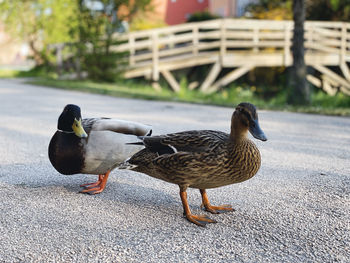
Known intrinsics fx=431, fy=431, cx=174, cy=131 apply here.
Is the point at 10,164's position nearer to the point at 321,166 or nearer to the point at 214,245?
the point at 214,245

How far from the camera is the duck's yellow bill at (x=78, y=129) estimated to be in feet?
10.4

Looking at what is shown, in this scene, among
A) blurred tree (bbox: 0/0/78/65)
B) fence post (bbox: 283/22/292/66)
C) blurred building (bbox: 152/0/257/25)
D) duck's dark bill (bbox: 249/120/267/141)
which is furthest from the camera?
blurred building (bbox: 152/0/257/25)

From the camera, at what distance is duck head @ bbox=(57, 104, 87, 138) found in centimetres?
320

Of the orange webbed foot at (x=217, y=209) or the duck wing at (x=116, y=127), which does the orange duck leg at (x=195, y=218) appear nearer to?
the orange webbed foot at (x=217, y=209)

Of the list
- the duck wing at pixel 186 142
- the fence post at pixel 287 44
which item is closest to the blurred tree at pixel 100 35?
the fence post at pixel 287 44

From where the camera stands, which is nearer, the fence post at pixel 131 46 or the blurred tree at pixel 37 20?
the fence post at pixel 131 46

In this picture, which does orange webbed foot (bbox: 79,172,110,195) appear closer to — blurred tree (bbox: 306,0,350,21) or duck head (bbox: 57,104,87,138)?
duck head (bbox: 57,104,87,138)

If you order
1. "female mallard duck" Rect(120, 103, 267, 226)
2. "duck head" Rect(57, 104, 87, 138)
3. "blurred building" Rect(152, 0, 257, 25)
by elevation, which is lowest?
"female mallard duck" Rect(120, 103, 267, 226)

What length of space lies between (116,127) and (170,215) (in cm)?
84

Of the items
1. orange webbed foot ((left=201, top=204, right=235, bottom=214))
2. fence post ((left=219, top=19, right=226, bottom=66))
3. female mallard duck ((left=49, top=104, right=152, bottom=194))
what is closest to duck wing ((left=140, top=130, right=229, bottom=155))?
female mallard duck ((left=49, top=104, right=152, bottom=194))

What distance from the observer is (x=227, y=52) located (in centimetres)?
1705

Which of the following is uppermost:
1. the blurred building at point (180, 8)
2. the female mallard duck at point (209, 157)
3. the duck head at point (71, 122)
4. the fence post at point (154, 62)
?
the blurred building at point (180, 8)

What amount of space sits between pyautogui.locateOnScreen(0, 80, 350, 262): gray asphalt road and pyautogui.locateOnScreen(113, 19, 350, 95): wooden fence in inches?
424

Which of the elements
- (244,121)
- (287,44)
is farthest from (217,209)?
(287,44)
